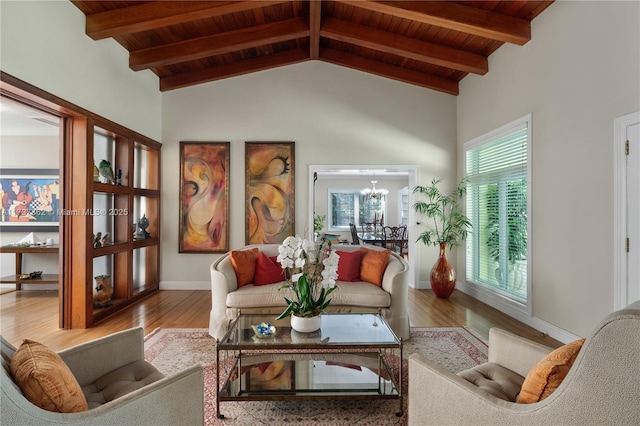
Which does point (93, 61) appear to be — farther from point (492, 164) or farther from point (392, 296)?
point (492, 164)

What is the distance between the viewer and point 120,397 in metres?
1.36

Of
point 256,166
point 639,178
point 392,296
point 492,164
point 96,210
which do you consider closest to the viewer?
point 639,178

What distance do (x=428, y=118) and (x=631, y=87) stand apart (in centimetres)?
313

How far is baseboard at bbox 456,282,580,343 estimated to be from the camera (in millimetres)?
3296

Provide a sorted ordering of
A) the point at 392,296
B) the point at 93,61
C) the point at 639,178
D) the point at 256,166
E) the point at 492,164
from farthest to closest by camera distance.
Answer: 1. the point at 256,166
2. the point at 492,164
3. the point at 93,61
4. the point at 392,296
5. the point at 639,178

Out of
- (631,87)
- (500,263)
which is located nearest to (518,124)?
(631,87)

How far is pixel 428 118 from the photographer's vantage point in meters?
5.64

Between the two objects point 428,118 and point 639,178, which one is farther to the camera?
point 428,118

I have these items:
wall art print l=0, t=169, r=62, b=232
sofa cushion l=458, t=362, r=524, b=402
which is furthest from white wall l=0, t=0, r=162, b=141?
sofa cushion l=458, t=362, r=524, b=402

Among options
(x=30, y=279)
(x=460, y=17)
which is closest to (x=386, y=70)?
(x=460, y=17)

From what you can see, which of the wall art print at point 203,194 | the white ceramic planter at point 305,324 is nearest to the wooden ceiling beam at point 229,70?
the wall art print at point 203,194

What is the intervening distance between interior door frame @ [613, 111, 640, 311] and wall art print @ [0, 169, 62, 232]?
24.0 ft

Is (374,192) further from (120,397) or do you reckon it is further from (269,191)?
(120,397)

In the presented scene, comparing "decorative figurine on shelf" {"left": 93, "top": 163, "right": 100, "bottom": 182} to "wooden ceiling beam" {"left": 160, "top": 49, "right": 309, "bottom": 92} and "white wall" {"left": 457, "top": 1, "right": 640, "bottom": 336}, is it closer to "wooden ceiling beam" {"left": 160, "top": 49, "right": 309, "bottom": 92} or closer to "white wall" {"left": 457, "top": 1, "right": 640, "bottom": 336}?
"wooden ceiling beam" {"left": 160, "top": 49, "right": 309, "bottom": 92}
